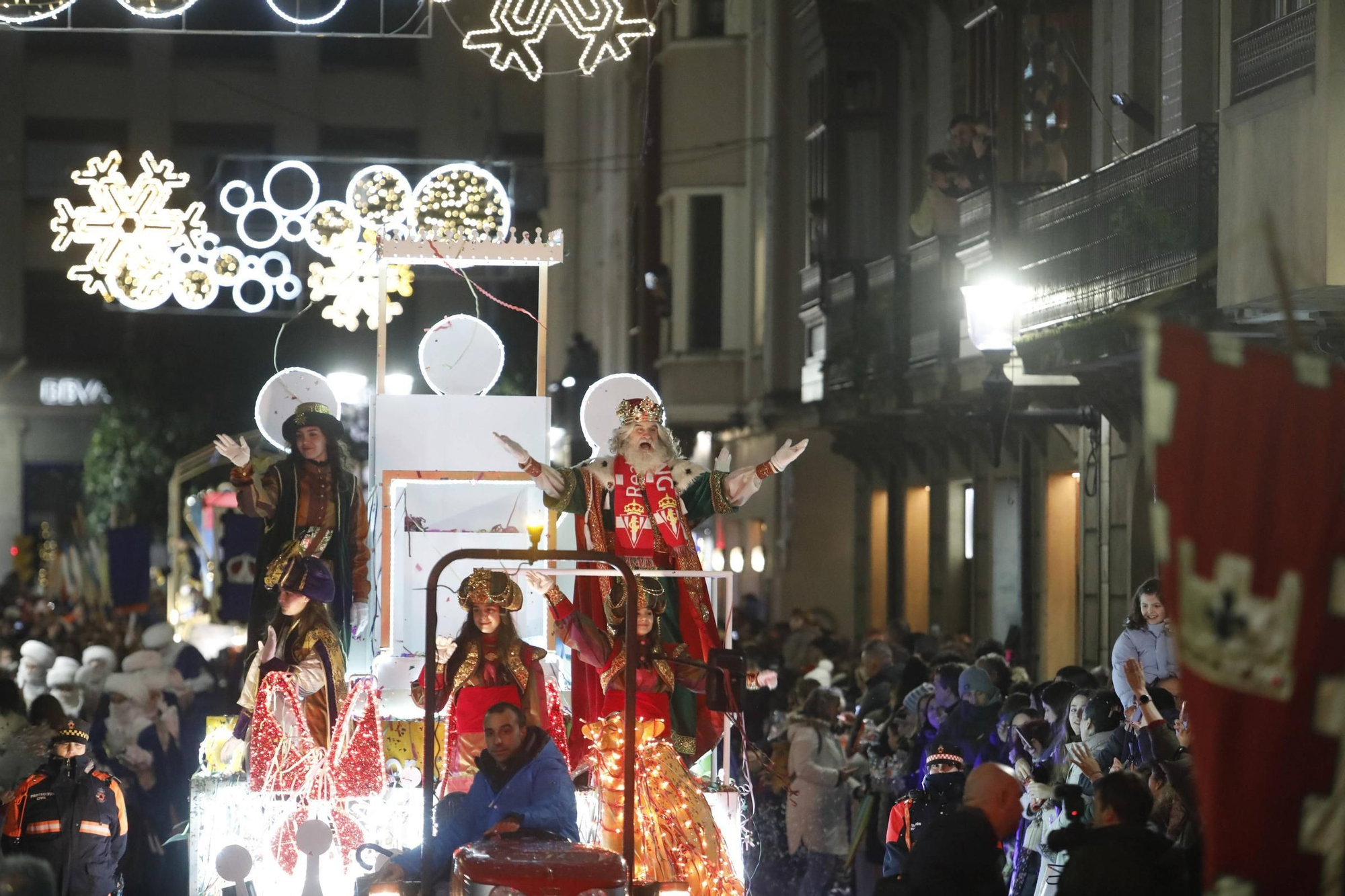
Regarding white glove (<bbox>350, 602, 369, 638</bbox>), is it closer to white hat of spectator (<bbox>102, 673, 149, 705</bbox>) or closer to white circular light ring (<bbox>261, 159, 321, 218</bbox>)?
white hat of spectator (<bbox>102, 673, 149, 705</bbox>)

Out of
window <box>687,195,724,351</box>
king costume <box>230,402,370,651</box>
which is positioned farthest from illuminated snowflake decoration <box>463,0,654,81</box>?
window <box>687,195,724,351</box>

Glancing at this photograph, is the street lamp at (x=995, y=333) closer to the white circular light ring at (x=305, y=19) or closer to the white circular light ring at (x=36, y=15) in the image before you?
the white circular light ring at (x=305, y=19)

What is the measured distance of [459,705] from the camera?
33.0ft

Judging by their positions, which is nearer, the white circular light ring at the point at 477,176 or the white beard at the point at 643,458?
the white beard at the point at 643,458

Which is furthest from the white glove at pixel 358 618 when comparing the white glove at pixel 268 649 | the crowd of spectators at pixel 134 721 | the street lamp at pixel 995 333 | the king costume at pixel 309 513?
the street lamp at pixel 995 333

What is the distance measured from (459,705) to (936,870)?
345 centimetres

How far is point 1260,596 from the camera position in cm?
529

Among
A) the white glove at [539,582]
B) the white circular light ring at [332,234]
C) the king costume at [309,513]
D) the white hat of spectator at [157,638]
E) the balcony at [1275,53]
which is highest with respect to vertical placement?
the balcony at [1275,53]

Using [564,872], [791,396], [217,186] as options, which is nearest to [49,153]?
[791,396]

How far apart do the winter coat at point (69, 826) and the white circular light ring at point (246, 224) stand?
5.06 metres

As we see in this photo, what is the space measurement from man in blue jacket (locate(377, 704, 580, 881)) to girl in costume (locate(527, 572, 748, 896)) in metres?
0.55

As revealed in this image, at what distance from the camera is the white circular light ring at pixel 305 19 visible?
11461 millimetres

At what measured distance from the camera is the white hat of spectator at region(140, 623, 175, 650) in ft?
55.2

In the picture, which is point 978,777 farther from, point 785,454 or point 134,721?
point 134,721
